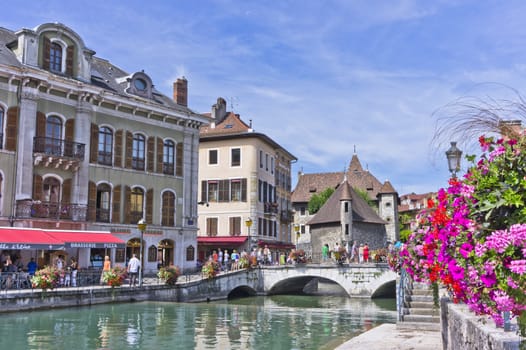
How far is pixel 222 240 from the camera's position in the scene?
41.6 meters

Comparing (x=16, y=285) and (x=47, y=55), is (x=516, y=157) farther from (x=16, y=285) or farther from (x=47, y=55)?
(x=47, y=55)

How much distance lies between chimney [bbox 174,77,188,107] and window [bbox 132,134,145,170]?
566cm

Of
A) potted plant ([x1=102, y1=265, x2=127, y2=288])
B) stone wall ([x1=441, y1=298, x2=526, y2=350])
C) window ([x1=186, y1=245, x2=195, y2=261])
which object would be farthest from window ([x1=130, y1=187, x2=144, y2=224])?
stone wall ([x1=441, y1=298, x2=526, y2=350])

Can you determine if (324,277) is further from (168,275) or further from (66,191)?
(66,191)

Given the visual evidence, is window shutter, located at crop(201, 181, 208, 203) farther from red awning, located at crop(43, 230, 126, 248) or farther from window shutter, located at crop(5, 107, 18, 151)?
window shutter, located at crop(5, 107, 18, 151)


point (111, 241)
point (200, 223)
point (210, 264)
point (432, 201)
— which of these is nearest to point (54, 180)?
point (111, 241)

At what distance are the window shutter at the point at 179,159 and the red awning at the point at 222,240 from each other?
33.4ft

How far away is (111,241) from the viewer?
81.4ft

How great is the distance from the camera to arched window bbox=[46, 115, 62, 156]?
26.2m

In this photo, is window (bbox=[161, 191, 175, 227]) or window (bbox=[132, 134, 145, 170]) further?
window (bbox=[161, 191, 175, 227])

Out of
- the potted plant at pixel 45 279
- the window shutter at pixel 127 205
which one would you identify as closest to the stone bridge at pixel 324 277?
the window shutter at pixel 127 205

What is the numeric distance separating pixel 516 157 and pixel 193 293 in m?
24.5

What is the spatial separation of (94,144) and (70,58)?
4.41 meters

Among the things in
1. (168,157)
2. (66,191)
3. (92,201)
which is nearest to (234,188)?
(168,157)
